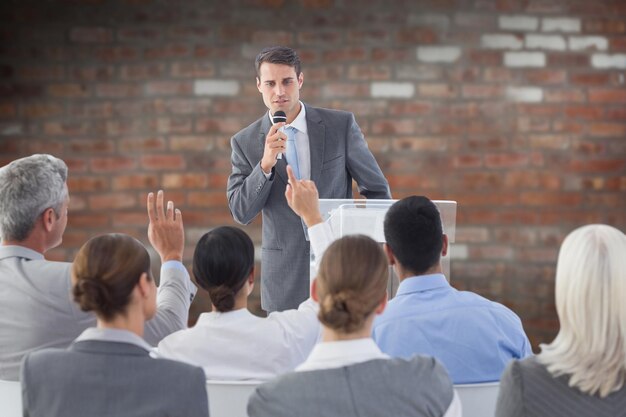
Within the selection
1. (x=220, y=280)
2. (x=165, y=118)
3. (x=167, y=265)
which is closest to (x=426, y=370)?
(x=220, y=280)

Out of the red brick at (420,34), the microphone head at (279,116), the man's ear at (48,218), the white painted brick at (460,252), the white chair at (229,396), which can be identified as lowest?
the white painted brick at (460,252)

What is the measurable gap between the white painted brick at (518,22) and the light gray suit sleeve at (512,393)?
342cm

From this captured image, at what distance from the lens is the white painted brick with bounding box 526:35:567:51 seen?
4.60 metres

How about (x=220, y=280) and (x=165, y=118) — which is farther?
(x=165, y=118)

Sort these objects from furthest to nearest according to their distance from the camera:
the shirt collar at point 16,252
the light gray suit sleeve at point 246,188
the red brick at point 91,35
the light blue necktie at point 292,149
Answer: the red brick at point 91,35 → the light blue necktie at point 292,149 → the light gray suit sleeve at point 246,188 → the shirt collar at point 16,252

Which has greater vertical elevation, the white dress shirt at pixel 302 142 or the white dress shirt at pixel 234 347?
the white dress shirt at pixel 302 142

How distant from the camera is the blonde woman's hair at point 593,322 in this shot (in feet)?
4.73

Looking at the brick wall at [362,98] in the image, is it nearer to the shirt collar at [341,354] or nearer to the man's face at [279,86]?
the man's face at [279,86]

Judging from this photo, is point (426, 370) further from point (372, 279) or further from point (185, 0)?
Answer: point (185, 0)

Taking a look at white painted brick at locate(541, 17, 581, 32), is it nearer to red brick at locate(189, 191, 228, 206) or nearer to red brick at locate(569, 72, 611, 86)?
red brick at locate(569, 72, 611, 86)

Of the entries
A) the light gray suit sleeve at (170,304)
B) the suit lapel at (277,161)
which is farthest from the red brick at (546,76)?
the light gray suit sleeve at (170,304)

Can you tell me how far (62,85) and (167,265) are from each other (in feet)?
8.89

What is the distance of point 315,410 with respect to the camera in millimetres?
1424

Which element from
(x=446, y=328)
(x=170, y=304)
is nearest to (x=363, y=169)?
(x=170, y=304)
